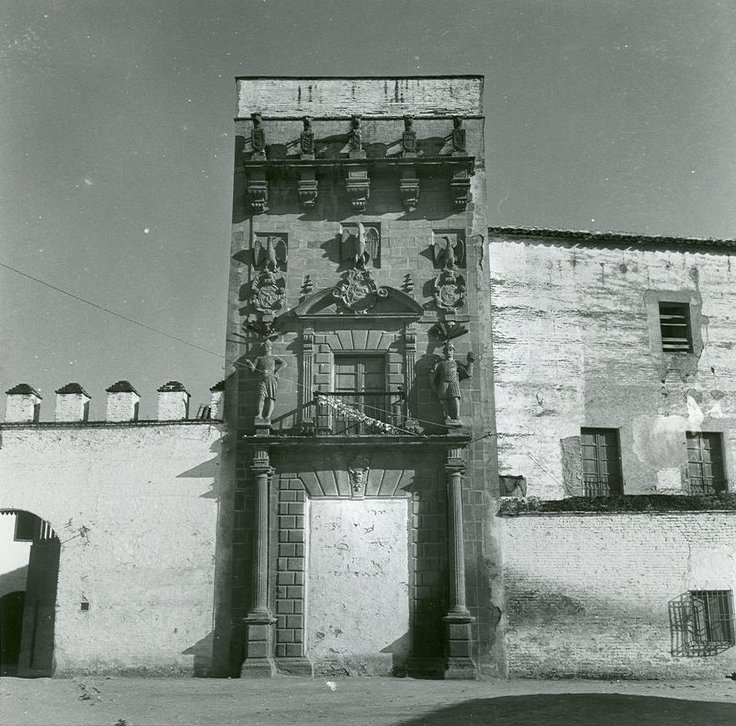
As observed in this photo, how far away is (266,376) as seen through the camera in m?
14.8

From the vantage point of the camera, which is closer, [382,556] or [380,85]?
[382,556]

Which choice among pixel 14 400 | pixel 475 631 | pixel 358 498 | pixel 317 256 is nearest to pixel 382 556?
pixel 358 498

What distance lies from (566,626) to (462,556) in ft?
6.90

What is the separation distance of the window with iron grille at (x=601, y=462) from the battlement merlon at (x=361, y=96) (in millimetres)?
6986

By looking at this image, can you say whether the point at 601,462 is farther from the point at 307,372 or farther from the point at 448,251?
the point at 307,372

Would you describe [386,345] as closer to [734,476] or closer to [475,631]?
[475,631]

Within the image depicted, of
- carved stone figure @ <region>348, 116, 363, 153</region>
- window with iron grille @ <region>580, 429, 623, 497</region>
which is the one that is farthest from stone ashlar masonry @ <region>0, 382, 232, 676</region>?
window with iron grille @ <region>580, 429, 623, 497</region>

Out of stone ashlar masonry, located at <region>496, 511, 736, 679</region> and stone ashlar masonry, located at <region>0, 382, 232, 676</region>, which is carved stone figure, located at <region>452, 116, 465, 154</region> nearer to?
stone ashlar masonry, located at <region>0, 382, 232, 676</region>

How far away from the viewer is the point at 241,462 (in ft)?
48.7

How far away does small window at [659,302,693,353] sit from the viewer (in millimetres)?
17297

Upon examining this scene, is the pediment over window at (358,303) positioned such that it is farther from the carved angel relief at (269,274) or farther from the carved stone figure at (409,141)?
the carved stone figure at (409,141)

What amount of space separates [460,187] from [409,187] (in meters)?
1.00

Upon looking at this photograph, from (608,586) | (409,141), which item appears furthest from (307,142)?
(608,586)

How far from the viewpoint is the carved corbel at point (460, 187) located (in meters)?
16.0
